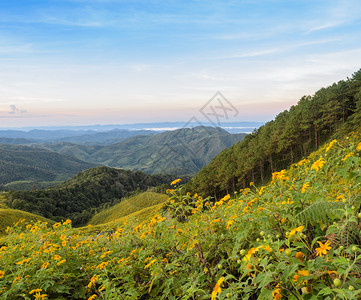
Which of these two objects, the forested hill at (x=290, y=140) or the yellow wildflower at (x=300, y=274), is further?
the forested hill at (x=290, y=140)

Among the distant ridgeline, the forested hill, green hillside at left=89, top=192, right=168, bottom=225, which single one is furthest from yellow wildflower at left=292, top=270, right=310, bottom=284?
the distant ridgeline

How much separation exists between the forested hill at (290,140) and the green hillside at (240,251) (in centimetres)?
3955

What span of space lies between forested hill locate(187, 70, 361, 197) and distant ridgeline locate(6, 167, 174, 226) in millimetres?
68340

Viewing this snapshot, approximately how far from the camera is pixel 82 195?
12188 cm

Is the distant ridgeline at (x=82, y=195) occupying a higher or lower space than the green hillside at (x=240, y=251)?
lower

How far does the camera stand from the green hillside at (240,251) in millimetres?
1625

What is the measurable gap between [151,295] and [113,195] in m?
142

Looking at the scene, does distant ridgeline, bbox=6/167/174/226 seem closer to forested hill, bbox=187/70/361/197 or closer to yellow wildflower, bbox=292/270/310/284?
forested hill, bbox=187/70/361/197

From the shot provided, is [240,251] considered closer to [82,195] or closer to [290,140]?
[290,140]

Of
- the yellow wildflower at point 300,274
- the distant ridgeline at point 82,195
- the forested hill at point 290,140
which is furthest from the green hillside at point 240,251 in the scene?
the distant ridgeline at point 82,195

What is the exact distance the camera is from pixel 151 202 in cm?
7456

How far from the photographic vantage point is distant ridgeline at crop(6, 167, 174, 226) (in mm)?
90125

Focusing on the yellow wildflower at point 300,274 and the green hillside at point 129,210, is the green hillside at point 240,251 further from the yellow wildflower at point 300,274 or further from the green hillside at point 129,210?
the green hillside at point 129,210

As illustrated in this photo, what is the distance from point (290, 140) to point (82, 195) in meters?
115
